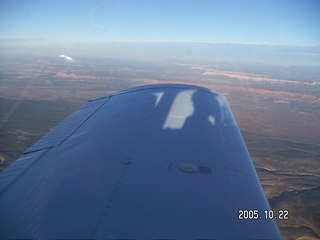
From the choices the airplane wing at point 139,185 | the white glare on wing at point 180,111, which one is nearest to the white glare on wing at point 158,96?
the white glare on wing at point 180,111

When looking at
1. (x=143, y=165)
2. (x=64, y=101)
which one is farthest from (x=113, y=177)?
(x=64, y=101)

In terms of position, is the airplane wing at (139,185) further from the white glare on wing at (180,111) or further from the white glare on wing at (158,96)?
the white glare on wing at (158,96)

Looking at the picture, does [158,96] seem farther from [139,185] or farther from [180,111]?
[139,185]

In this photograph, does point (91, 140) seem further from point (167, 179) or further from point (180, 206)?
point (180, 206)

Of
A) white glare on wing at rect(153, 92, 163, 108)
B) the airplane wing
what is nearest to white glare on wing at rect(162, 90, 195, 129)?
the airplane wing

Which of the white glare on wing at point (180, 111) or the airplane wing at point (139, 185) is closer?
the airplane wing at point (139, 185)

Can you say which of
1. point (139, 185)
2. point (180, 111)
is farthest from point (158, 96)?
point (139, 185)
